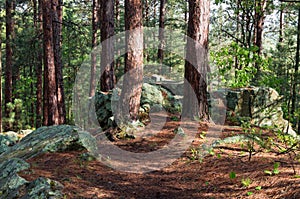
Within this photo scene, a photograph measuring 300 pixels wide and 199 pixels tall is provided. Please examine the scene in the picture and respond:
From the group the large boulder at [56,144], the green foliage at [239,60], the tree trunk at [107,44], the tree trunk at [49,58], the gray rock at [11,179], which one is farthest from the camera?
the tree trunk at [107,44]

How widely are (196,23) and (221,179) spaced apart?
14.3 feet

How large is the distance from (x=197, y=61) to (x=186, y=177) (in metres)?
3.51

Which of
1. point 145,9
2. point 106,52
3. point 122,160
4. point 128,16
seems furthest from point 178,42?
point 122,160

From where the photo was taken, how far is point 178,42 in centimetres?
3638

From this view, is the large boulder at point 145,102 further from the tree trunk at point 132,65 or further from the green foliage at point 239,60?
the green foliage at point 239,60

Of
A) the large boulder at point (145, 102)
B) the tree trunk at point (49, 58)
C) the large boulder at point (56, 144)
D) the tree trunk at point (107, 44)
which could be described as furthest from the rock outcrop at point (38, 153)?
the tree trunk at point (107, 44)

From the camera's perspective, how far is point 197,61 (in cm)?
764

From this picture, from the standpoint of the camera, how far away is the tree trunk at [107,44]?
1205cm

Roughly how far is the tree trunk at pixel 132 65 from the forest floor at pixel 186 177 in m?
1.97

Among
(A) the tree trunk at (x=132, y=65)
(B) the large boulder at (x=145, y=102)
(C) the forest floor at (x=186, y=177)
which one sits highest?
(A) the tree trunk at (x=132, y=65)

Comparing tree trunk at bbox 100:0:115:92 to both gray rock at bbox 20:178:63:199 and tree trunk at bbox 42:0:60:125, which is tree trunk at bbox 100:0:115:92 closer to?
tree trunk at bbox 42:0:60:125

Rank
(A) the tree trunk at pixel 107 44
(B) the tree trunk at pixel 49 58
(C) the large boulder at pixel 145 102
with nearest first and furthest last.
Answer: (C) the large boulder at pixel 145 102 → (B) the tree trunk at pixel 49 58 → (A) the tree trunk at pixel 107 44

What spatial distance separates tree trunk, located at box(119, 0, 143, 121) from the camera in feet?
25.3

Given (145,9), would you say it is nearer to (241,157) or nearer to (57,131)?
(57,131)
